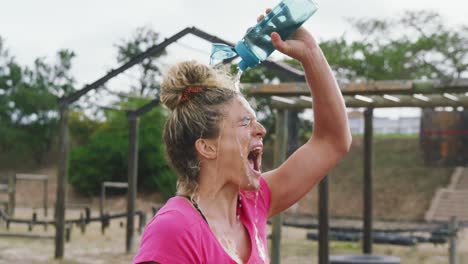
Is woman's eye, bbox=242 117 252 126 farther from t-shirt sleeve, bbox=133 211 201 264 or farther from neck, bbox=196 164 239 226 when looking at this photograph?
t-shirt sleeve, bbox=133 211 201 264

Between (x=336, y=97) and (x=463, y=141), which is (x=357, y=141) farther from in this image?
(x=336, y=97)

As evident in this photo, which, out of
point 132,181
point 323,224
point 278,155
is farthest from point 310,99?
point 132,181

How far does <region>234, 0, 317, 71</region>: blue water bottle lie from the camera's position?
6.21 ft

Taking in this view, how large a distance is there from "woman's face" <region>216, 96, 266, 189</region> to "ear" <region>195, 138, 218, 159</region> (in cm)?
1

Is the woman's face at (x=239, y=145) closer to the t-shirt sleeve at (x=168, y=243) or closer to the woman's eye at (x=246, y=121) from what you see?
the woman's eye at (x=246, y=121)

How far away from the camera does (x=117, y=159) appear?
110 feet

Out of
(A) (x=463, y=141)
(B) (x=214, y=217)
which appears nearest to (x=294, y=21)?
(B) (x=214, y=217)

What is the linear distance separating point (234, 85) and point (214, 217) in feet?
1.06

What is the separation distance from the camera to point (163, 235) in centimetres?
167

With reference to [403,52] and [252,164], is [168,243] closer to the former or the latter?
[252,164]

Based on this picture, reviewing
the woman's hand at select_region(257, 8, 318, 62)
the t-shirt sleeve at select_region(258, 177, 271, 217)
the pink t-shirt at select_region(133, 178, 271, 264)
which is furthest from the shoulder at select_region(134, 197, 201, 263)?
the woman's hand at select_region(257, 8, 318, 62)

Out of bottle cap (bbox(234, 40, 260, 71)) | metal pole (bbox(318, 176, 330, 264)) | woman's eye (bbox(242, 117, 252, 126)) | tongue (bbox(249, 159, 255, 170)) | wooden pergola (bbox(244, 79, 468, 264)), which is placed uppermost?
wooden pergola (bbox(244, 79, 468, 264))

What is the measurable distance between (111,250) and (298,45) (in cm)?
1178

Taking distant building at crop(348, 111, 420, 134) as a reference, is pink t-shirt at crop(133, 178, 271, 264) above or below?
below
